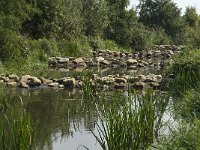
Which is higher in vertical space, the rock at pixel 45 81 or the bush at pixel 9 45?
the bush at pixel 9 45

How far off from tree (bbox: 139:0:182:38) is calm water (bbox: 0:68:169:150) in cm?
2796

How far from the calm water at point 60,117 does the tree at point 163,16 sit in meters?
28.0

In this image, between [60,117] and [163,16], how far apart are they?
3221cm

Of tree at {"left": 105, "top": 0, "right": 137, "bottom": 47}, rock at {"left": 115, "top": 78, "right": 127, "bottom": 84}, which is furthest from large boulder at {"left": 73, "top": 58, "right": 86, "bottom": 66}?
tree at {"left": 105, "top": 0, "right": 137, "bottom": 47}

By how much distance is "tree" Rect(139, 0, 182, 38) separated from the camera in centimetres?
4059

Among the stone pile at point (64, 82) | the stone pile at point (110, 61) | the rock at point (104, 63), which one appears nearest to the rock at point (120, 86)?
the stone pile at point (64, 82)

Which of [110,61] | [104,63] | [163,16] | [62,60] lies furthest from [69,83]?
[163,16]

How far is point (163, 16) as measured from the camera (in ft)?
134

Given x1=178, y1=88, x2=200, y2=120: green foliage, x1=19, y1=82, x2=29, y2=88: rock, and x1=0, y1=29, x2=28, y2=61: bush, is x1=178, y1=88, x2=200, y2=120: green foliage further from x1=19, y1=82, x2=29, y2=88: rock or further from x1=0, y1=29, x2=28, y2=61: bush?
x1=0, y1=29, x2=28, y2=61: bush

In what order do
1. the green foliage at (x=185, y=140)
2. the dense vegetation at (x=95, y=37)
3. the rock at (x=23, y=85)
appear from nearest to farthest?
the green foliage at (x=185, y=140) → the dense vegetation at (x=95, y=37) → the rock at (x=23, y=85)

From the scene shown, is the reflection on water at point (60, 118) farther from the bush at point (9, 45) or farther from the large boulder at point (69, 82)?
the bush at point (9, 45)

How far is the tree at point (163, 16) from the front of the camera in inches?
1598

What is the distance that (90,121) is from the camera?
9492mm

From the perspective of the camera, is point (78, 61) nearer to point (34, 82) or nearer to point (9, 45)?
point (9, 45)
